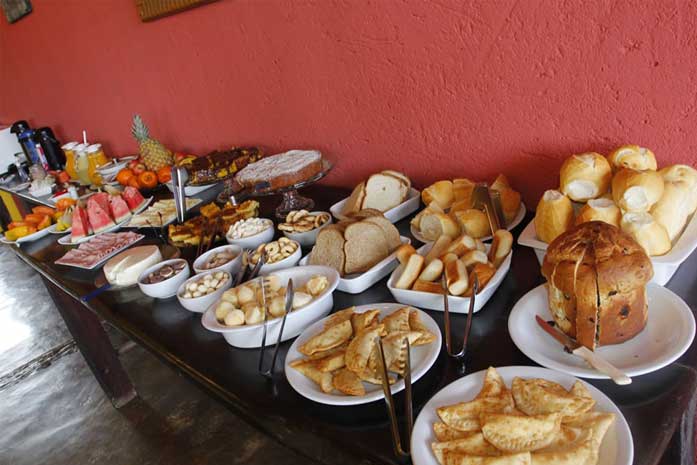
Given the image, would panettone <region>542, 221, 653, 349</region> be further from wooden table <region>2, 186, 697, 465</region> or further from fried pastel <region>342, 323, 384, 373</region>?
fried pastel <region>342, 323, 384, 373</region>

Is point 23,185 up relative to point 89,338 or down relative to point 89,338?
up

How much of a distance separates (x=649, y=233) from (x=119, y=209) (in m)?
1.81

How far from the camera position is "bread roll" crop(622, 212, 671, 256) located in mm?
784

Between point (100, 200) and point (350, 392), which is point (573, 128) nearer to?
point (350, 392)

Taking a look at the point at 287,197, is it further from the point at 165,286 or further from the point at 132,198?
the point at 132,198

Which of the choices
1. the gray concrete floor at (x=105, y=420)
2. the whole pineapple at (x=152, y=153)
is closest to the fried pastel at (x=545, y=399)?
the gray concrete floor at (x=105, y=420)

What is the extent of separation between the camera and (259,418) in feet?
2.54

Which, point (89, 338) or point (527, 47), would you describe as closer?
point (527, 47)

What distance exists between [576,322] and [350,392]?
1.15 ft

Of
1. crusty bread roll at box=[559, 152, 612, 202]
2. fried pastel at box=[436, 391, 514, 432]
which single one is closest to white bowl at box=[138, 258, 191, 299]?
fried pastel at box=[436, 391, 514, 432]

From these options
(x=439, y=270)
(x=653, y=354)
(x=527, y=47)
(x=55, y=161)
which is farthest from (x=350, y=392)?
(x=55, y=161)

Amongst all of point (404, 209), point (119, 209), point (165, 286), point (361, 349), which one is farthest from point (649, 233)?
point (119, 209)

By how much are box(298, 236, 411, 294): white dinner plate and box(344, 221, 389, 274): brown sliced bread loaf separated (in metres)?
0.02

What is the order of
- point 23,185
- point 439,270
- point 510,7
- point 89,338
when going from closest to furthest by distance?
point 439,270
point 510,7
point 89,338
point 23,185
